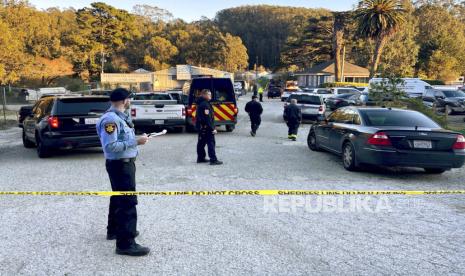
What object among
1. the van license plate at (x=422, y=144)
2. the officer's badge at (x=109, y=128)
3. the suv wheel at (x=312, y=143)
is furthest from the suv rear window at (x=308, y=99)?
the officer's badge at (x=109, y=128)

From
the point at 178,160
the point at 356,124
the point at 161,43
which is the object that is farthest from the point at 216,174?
the point at 161,43

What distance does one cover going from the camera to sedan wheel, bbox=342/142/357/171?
8.63 metres

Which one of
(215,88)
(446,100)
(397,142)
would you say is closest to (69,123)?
(215,88)

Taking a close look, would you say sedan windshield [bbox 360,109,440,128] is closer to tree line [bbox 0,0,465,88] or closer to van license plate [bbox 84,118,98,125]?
van license plate [bbox 84,118,98,125]

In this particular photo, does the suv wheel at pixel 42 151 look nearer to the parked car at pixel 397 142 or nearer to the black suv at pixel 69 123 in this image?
the black suv at pixel 69 123

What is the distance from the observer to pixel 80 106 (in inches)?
404

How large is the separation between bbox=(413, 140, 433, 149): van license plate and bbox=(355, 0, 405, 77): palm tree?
139 feet

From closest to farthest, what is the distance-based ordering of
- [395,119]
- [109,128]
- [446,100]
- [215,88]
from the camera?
1. [109,128]
2. [395,119]
3. [215,88]
4. [446,100]

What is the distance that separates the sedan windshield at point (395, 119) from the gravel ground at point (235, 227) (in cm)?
101

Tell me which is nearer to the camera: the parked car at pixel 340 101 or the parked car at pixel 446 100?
the parked car at pixel 446 100

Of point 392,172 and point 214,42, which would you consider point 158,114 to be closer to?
point 392,172

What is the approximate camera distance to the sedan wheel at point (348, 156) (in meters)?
8.63

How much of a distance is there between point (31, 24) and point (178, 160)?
2925 cm

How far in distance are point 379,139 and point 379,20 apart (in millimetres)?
44199
